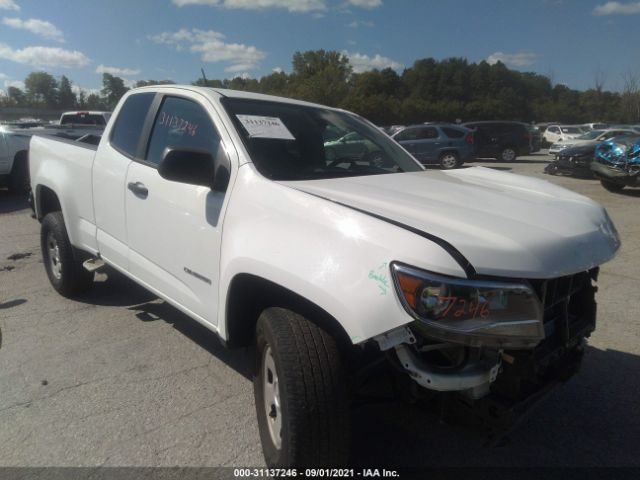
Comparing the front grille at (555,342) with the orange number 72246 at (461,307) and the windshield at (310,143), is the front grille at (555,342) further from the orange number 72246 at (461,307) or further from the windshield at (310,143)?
the windshield at (310,143)

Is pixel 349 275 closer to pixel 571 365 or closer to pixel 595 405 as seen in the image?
pixel 571 365

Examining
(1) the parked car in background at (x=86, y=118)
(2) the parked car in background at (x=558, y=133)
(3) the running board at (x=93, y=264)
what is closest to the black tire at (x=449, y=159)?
(1) the parked car in background at (x=86, y=118)

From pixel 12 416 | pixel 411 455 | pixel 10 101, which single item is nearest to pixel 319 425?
pixel 411 455

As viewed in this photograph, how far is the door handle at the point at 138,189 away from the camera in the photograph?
310 centimetres

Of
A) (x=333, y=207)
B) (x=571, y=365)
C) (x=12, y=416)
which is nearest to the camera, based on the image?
(x=333, y=207)

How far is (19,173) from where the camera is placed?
422 inches

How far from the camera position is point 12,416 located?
2.73 m

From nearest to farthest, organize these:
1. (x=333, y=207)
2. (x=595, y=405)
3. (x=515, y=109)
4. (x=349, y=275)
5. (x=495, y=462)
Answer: (x=349, y=275), (x=333, y=207), (x=495, y=462), (x=595, y=405), (x=515, y=109)

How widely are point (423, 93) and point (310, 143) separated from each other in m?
91.0

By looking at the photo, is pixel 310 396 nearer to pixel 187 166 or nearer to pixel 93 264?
pixel 187 166

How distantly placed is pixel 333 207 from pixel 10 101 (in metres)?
98.3

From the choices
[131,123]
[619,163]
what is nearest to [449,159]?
[619,163]

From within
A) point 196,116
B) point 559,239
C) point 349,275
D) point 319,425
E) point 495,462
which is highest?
point 196,116

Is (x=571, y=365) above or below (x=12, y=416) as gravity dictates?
above
